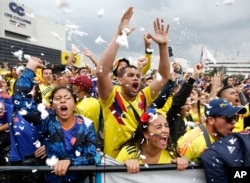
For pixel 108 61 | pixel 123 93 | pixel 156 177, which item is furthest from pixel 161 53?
pixel 156 177

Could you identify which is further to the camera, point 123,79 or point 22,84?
point 123,79

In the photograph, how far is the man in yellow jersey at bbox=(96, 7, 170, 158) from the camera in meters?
3.37

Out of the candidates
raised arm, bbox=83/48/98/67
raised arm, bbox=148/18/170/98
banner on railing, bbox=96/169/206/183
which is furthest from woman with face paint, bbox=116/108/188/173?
raised arm, bbox=83/48/98/67

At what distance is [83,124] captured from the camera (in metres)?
3.21

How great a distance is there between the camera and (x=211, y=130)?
328cm

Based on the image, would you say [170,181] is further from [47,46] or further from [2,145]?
[47,46]

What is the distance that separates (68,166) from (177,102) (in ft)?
6.35

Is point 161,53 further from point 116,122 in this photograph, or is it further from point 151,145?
point 151,145

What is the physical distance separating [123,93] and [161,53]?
66 cm

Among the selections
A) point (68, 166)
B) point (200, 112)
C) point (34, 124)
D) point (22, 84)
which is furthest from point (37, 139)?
point (200, 112)

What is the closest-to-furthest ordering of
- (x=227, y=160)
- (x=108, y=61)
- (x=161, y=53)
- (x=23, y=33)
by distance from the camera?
(x=227, y=160) < (x=108, y=61) < (x=161, y=53) < (x=23, y=33)

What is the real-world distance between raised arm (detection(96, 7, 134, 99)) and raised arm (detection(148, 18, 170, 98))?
1.61 feet

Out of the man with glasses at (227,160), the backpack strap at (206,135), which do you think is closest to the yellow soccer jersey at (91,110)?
the backpack strap at (206,135)

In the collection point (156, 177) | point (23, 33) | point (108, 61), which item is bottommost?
point (156, 177)
